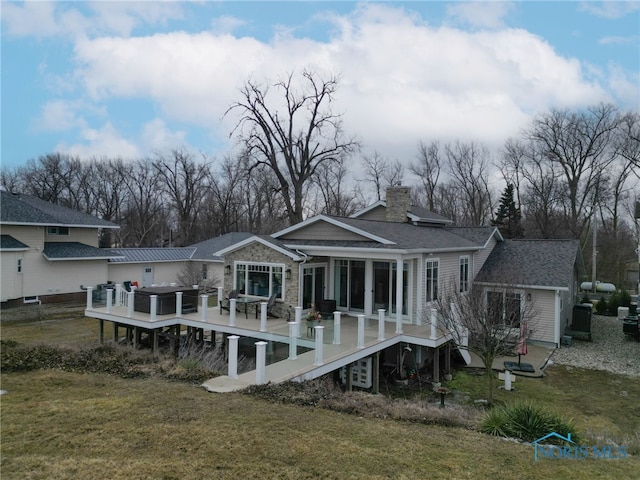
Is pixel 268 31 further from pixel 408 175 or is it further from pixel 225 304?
pixel 408 175

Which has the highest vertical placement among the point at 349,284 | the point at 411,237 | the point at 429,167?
the point at 429,167

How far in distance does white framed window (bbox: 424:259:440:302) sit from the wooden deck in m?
1.38

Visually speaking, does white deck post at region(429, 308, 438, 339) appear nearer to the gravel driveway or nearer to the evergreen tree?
the gravel driveway

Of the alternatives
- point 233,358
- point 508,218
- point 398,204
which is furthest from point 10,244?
point 508,218

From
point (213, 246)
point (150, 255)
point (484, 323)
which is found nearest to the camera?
point (484, 323)

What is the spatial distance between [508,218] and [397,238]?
914 inches

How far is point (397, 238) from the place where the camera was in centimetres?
1439

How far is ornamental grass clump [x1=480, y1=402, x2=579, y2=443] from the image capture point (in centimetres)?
686

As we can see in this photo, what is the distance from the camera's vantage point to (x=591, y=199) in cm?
3388

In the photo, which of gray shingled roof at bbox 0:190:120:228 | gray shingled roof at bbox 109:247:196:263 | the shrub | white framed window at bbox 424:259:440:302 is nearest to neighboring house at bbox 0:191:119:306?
gray shingled roof at bbox 0:190:120:228

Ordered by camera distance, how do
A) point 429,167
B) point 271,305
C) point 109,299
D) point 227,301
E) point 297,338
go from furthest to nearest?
point 429,167, point 227,301, point 109,299, point 271,305, point 297,338

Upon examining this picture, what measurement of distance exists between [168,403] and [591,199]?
36817 mm

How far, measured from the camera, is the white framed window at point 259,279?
14.9m

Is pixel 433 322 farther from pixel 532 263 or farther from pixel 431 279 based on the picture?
pixel 532 263
